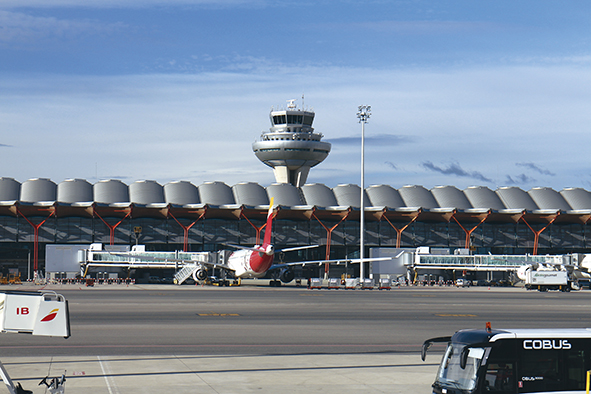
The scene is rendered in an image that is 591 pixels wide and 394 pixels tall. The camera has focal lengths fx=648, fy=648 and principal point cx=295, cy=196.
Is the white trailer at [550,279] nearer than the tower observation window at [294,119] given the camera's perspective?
Yes

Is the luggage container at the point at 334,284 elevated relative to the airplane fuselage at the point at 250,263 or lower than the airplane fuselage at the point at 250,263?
lower

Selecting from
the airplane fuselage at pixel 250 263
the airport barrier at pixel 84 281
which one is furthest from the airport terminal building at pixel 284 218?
the airplane fuselage at pixel 250 263

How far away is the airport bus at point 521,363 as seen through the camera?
11.4m

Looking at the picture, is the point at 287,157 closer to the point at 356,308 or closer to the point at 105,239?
the point at 105,239

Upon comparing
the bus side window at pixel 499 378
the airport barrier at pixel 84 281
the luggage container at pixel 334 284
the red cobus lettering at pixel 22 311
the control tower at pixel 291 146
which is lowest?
the airport barrier at pixel 84 281

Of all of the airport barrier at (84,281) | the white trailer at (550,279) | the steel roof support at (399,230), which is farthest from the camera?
the steel roof support at (399,230)

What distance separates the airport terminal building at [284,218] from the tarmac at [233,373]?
89221mm

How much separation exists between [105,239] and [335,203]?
161ft

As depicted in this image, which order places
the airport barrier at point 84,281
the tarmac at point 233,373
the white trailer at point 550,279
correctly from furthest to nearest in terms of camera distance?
the airport barrier at point 84,281, the white trailer at point 550,279, the tarmac at point 233,373

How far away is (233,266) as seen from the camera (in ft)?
269

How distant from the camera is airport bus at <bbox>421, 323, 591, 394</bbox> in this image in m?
Answer: 11.4

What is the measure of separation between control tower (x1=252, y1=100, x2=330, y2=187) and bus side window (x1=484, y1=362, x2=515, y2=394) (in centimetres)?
16789

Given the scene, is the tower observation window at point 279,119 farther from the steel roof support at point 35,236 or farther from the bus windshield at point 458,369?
the bus windshield at point 458,369

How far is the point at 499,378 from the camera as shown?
11.3 meters
